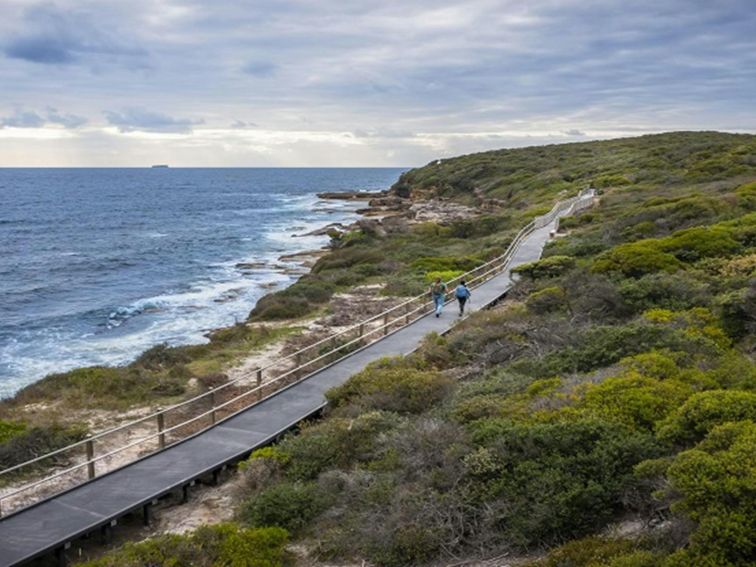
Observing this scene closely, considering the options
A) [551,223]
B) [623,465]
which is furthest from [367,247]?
[623,465]

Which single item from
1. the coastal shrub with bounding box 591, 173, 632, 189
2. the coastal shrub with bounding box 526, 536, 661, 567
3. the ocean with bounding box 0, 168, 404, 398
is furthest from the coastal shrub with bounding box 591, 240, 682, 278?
the coastal shrub with bounding box 591, 173, 632, 189

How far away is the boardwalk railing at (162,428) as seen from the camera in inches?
426

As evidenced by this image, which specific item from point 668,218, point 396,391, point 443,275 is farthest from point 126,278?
point 396,391

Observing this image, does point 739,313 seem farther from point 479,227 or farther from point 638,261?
point 479,227

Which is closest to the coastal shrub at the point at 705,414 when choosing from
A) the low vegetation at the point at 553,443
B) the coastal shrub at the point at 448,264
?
the low vegetation at the point at 553,443

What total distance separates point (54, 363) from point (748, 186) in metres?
29.1

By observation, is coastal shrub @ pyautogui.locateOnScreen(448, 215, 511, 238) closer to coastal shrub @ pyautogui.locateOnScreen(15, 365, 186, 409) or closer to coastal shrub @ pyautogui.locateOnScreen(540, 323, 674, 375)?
coastal shrub @ pyautogui.locateOnScreen(15, 365, 186, 409)

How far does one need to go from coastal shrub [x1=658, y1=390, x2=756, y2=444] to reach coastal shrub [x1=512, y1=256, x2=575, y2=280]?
14355 mm

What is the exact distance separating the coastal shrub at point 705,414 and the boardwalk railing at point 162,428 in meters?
7.79

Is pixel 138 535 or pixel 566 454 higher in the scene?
pixel 566 454

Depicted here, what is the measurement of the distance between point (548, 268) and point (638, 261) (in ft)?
15.1

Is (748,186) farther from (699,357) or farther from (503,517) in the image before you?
(503,517)

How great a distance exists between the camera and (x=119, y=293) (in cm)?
3969

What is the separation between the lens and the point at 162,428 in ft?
38.7
